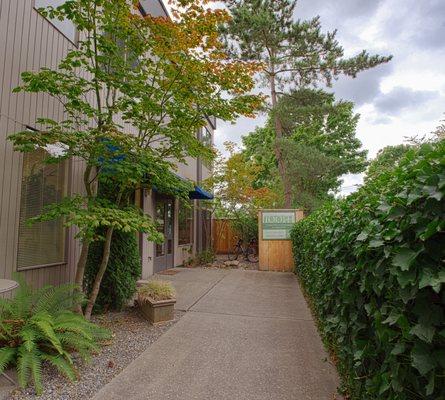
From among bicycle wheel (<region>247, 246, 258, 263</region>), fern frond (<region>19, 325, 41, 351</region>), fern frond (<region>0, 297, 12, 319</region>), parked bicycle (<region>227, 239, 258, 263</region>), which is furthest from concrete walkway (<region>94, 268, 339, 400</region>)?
bicycle wheel (<region>247, 246, 258, 263</region>)

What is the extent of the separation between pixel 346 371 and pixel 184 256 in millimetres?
9237

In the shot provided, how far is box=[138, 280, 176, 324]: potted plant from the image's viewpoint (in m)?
4.66

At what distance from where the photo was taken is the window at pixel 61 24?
4.84 meters

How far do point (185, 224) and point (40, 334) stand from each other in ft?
29.3

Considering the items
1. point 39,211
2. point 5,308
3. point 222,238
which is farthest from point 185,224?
point 5,308

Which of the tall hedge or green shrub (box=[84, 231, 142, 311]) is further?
green shrub (box=[84, 231, 142, 311])

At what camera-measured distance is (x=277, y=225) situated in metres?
10.7

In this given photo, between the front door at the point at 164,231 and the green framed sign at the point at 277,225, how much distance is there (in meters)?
3.02

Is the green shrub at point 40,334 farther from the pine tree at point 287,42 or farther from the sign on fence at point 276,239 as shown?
the pine tree at point 287,42

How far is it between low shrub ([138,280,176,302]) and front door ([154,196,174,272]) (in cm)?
406

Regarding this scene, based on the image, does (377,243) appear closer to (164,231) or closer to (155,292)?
(155,292)

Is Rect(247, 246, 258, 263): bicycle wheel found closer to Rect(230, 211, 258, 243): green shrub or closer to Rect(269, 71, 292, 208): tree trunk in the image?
Rect(230, 211, 258, 243): green shrub

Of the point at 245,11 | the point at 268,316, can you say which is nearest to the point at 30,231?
the point at 268,316

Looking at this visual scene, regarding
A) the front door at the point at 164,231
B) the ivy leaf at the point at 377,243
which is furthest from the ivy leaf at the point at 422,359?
the front door at the point at 164,231
